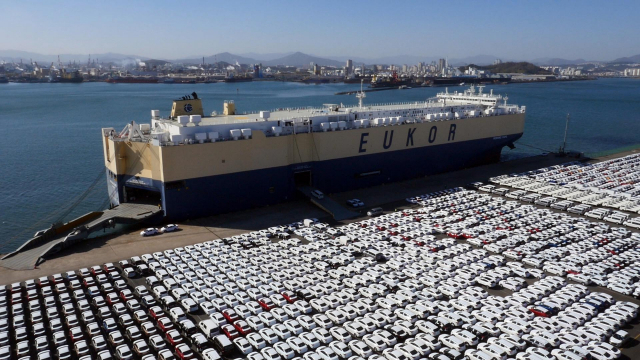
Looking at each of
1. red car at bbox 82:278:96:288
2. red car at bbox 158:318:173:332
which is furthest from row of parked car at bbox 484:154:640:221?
red car at bbox 82:278:96:288

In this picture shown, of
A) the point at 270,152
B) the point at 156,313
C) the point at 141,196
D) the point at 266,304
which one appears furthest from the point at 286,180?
the point at 156,313

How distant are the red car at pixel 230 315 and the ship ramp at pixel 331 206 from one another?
12.4m

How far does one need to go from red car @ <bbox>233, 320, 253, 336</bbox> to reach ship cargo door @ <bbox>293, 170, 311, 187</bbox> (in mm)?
17379

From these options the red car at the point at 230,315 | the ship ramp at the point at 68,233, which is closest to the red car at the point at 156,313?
the red car at the point at 230,315

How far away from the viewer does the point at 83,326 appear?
1606 centimetres

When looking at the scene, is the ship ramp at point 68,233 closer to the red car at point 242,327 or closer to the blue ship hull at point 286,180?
the blue ship hull at point 286,180

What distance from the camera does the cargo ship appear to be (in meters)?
27.7

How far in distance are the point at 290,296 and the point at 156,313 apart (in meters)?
5.20

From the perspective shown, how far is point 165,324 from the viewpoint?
15836mm

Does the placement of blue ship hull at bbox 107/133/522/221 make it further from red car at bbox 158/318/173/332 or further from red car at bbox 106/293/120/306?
red car at bbox 158/318/173/332

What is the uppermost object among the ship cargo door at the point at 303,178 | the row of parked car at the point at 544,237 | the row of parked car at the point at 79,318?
the ship cargo door at the point at 303,178

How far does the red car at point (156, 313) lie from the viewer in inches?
647

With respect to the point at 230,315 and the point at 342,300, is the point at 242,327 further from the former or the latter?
the point at 342,300

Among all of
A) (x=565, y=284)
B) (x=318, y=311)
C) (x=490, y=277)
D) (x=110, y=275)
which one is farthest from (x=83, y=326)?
(x=565, y=284)
